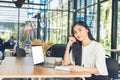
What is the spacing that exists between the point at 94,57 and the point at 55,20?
9.58 meters

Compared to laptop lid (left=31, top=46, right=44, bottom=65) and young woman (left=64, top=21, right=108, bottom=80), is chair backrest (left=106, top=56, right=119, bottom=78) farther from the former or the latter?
laptop lid (left=31, top=46, right=44, bottom=65)

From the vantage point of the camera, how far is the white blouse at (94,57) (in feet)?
8.15

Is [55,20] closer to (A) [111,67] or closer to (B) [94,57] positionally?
(A) [111,67]

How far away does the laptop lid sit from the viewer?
2913 mm

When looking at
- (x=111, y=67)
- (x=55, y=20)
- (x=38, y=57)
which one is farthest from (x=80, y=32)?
(x=55, y=20)

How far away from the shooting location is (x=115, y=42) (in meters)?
7.01

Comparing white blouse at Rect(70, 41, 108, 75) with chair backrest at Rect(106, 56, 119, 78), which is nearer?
white blouse at Rect(70, 41, 108, 75)

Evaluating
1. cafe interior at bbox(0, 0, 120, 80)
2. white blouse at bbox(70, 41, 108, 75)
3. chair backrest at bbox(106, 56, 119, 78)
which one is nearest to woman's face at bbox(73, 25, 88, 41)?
white blouse at bbox(70, 41, 108, 75)

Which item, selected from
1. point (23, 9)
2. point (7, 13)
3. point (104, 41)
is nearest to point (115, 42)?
point (104, 41)

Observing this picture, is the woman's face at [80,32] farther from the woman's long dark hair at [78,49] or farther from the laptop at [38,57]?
the laptop at [38,57]

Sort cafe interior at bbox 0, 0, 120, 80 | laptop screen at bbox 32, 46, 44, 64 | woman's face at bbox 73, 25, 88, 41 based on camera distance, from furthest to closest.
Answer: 1. cafe interior at bbox 0, 0, 120, 80
2. laptop screen at bbox 32, 46, 44, 64
3. woman's face at bbox 73, 25, 88, 41

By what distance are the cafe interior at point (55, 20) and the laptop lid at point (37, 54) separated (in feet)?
12.5

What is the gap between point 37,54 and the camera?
2.94m

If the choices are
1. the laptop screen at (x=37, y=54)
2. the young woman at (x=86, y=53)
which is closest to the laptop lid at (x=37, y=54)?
the laptop screen at (x=37, y=54)
